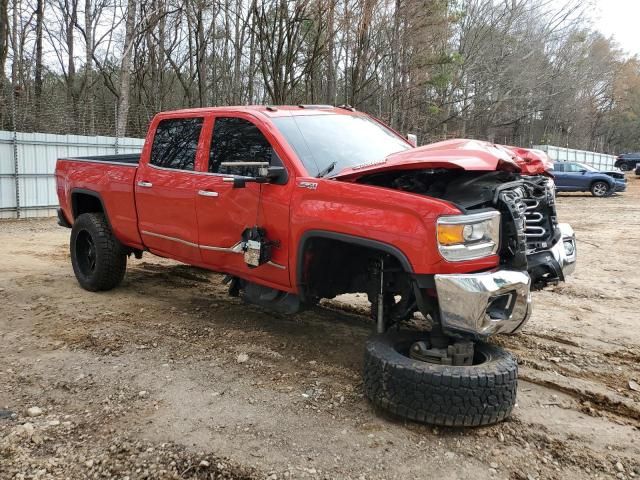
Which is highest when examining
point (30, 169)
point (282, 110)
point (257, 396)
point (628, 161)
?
point (628, 161)

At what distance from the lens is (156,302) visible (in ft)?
19.1

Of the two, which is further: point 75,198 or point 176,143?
point 75,198

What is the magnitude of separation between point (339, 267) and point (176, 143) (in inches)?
82.8

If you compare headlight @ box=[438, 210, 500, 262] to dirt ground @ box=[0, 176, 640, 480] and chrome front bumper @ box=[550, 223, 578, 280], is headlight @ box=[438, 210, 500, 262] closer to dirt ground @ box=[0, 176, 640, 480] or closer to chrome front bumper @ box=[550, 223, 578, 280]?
chrome front bumper @ box=[550, 223, 578, 280]

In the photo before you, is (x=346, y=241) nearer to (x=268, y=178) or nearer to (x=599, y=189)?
(x=268, y=178)

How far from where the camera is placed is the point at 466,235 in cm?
315

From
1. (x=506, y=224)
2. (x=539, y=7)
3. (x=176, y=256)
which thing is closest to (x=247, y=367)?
(x=176, y=256)

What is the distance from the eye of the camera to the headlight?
10.3 ft

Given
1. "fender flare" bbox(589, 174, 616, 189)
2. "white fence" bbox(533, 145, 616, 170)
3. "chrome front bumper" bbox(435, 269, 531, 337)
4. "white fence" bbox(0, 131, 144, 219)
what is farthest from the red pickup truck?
"white fence" bbox(533, 145, 616, 170)

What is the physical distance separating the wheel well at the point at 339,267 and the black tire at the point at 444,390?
24.7 inches

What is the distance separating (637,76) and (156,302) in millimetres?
74292

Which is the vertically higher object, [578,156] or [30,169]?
[578,156]

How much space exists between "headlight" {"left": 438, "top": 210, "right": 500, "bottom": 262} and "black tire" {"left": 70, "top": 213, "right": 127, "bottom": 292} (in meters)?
4.03

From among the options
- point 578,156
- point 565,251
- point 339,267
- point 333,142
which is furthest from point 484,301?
point 578,156
